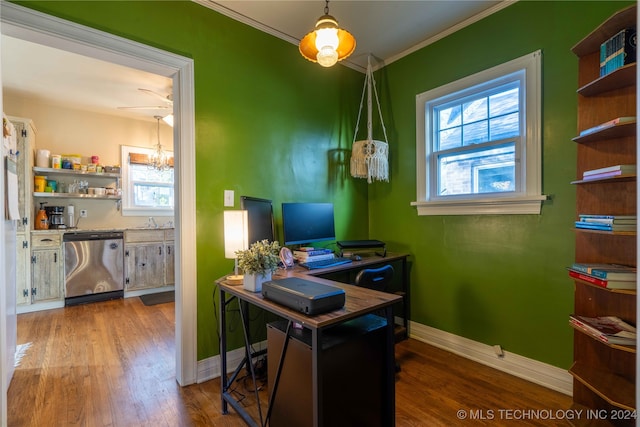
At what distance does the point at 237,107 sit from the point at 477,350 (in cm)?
271

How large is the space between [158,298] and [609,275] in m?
4.70

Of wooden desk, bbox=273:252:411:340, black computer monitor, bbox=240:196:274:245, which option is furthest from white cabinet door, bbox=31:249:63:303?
wooden desk, bbox=273:252:411:340

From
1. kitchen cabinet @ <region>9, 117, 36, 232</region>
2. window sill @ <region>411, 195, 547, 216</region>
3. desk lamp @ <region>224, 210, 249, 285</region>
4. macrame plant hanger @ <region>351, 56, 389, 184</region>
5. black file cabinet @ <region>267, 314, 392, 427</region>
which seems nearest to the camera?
black file cabinet @ <region>267, 314, 392, 427</region>

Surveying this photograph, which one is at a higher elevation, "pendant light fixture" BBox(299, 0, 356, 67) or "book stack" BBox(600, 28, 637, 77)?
"pendant light fixture" BBox(299, 0, 356, 67)

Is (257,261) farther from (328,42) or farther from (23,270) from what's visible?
(23,270)

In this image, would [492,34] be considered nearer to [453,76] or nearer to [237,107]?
[453,76]

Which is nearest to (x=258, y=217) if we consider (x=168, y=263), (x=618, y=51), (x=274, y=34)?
(x=274, y=34)

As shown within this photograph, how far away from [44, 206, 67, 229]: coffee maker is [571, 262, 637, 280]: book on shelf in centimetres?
552

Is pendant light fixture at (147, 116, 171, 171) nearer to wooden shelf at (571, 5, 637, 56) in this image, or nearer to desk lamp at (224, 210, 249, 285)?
desk lamp at (224, 210, 249, 285)

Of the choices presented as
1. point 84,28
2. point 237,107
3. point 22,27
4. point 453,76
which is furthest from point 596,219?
point 22,27

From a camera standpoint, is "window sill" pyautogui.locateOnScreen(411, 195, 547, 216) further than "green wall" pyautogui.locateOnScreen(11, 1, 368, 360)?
Yes

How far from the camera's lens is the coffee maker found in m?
3.94

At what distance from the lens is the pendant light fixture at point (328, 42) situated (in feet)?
5.24

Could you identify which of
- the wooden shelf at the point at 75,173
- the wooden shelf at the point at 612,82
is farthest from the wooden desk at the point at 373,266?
the wooden shelf at the point at 75,173
